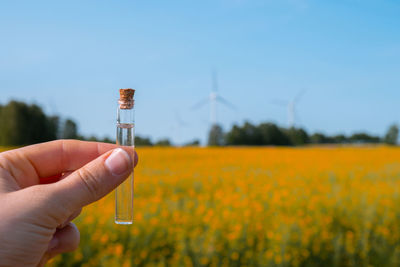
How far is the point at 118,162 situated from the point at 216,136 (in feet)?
67.9

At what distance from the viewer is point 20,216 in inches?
35.7

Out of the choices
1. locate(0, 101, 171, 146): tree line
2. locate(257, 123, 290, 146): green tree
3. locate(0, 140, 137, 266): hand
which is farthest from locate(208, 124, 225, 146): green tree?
locate(0, 140, 137, 266): hand

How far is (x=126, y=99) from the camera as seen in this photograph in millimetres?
826

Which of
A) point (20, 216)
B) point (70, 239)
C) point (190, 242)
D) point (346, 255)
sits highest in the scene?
point (20, 216)

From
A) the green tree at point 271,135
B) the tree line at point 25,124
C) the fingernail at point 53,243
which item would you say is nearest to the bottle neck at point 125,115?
the fingernail at point 53,243

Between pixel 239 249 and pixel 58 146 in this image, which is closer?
pixel 58 146

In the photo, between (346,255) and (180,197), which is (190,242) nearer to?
(346,255)

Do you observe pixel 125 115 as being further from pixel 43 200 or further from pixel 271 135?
pixel 271 135

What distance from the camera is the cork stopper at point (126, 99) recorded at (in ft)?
2.70

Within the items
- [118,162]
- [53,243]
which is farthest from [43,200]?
[53,243]

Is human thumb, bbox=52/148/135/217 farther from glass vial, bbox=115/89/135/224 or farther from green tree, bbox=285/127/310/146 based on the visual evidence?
green tree, bbox=285/127/310/146

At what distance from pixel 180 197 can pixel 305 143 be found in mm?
26278

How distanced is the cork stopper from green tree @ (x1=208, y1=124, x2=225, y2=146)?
20257 millimetres

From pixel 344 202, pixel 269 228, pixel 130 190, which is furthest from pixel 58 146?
pixel 344 202
